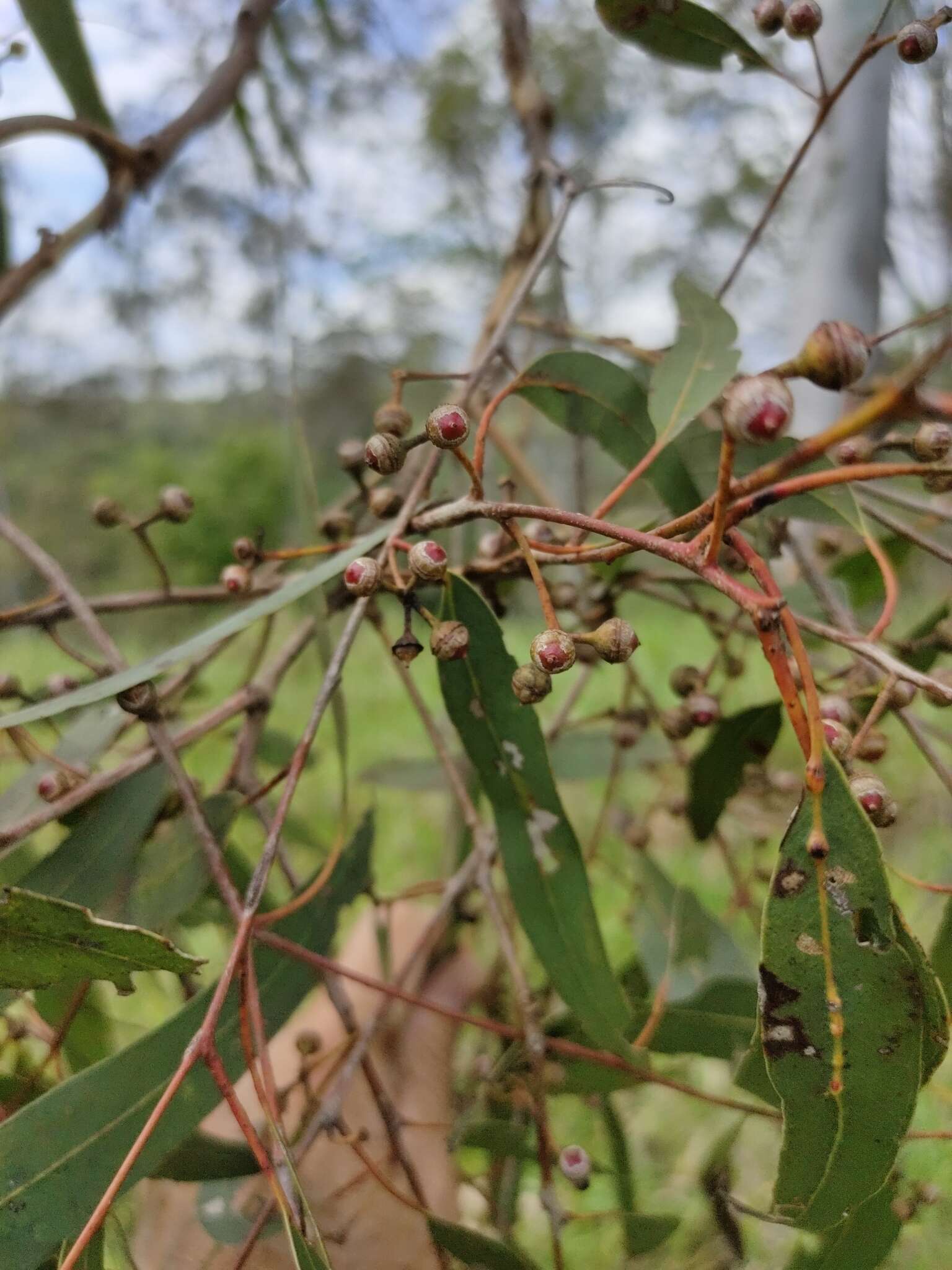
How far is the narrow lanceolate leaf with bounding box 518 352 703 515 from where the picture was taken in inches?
19.9

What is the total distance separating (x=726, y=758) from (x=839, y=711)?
0.19 m

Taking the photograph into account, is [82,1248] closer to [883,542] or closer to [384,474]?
[384,474]

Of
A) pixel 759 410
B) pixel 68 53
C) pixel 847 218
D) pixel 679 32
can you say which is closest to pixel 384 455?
pixel 759 410

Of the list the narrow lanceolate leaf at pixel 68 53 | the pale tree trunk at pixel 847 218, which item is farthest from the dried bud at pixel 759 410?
the pale tree trunk at pixel 847 218

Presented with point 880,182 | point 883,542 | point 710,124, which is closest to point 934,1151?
point 883,542

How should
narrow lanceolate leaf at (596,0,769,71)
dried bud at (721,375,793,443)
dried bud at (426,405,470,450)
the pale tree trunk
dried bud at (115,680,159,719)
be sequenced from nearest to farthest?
dried bud at (721,375,793,443) → dried bud at (426,405,470,450) → dried bud at (115,680,159,719) → narrow lanceolate leaf at (596,0,769,71) → the pale tree trunk

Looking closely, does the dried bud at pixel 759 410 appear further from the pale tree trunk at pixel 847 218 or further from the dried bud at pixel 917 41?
the pale tree trunk at pixel 847 218

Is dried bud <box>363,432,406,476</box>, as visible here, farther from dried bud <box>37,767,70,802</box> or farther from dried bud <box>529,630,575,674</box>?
dried bud <box>37,767,70,802</box>

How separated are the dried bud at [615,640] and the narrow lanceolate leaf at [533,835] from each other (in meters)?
0.12

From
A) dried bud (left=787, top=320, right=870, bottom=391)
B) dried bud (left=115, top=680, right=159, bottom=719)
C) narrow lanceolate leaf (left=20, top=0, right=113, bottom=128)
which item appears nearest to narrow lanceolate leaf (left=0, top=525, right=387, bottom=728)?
dried bud (left=115, top=680, right=159, bottom=719)

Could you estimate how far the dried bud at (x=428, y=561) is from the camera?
1.10 ft

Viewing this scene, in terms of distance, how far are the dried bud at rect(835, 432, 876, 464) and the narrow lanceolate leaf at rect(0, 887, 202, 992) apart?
34 centimetres

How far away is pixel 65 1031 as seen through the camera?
0.45 m

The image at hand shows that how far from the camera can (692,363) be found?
0.46 metres
